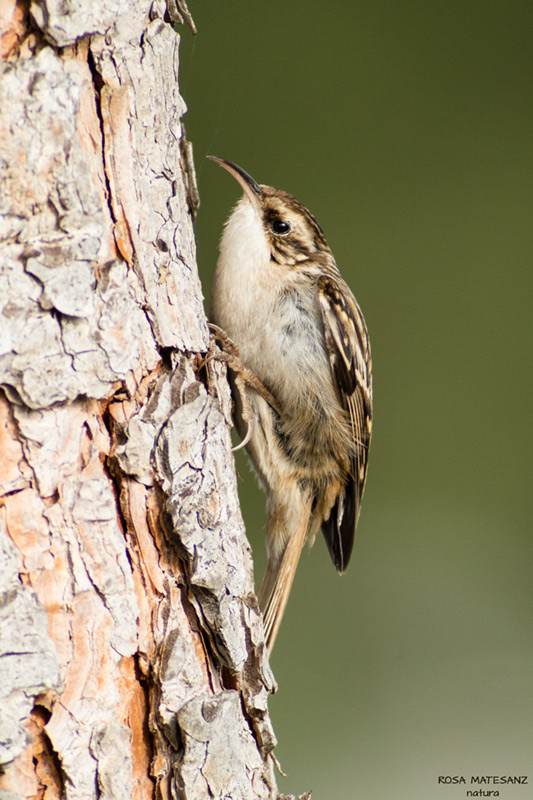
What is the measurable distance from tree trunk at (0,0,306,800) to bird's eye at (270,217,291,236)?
56cm

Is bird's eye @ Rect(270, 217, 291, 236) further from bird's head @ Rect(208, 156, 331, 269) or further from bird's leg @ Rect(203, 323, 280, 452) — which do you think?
bird's leg @ Rect(203, 323, 280, 452)

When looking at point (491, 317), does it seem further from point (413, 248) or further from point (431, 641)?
point (431, 641)

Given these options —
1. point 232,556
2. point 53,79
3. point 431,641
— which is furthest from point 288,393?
point 431,641

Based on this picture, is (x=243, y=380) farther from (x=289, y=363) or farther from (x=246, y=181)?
(x=246, y=181)

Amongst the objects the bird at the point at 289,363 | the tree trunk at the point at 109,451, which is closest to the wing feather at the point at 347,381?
the bird at the point at 289,363

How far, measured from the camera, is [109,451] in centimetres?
87

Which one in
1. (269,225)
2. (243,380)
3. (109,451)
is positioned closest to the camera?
(109,451)

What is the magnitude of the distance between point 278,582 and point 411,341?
1.07 m

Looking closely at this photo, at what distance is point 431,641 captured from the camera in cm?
241

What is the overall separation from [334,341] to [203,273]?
845 mm

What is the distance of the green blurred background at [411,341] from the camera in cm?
221

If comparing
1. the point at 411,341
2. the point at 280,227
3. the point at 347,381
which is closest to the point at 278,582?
A: the point at 347,381

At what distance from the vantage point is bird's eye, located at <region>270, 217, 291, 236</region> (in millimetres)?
1546

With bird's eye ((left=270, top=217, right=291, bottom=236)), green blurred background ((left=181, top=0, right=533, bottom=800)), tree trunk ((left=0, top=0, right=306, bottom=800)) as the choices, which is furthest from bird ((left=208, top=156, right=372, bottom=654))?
green blurred background ((left=181, top=0, right=533, bottom=800))
